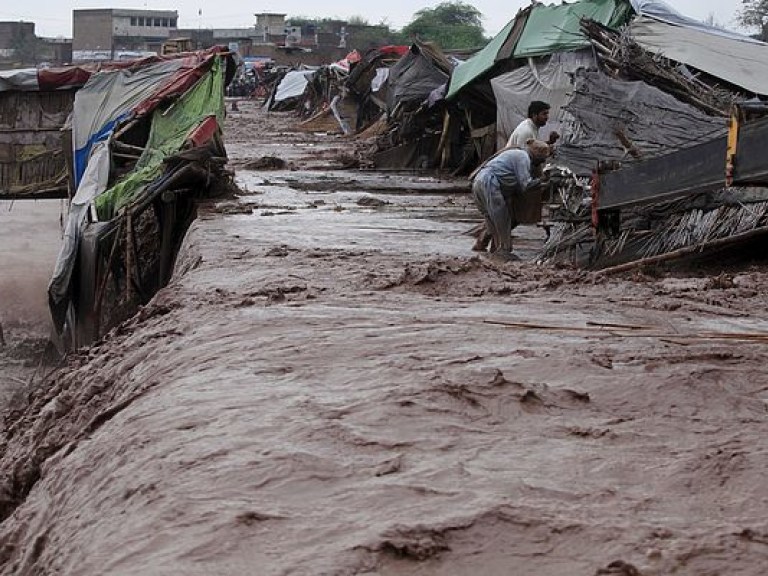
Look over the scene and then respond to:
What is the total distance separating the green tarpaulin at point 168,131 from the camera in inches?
428


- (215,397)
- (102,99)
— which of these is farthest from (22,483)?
(102,99)

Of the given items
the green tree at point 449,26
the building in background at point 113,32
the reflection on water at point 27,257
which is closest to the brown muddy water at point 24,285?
the reflection on water at point 27,257

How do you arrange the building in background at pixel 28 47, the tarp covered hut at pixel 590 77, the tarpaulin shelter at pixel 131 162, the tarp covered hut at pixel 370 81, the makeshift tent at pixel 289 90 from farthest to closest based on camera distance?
the building in background at pixel 28 47
the makeshift tent at pixel 289 90
the tarp covered hut at pixel 370 81
the tarpaulin shelter at pixel 131 162
the tarp covered hut at pixel 590 77

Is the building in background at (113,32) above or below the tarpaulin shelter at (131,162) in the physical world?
above

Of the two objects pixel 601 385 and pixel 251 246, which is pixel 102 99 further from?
pixel 601 385

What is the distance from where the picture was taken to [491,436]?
3.38 metres

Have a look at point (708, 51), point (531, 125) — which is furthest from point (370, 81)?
point (531, 125)

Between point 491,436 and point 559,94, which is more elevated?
point 559,94

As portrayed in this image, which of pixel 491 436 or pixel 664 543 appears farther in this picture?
pixel 491 436

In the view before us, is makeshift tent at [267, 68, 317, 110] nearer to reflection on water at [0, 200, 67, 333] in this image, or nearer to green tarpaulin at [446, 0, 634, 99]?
reflection on water at [0, 200, 67, 333]

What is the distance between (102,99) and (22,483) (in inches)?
399

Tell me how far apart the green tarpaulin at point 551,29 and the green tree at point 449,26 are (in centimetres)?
3999

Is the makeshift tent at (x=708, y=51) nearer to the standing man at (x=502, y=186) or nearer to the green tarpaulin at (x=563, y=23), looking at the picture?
the green tarpaulin at (x=563, y=23)

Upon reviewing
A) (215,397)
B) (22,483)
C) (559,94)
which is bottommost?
(22,483)
